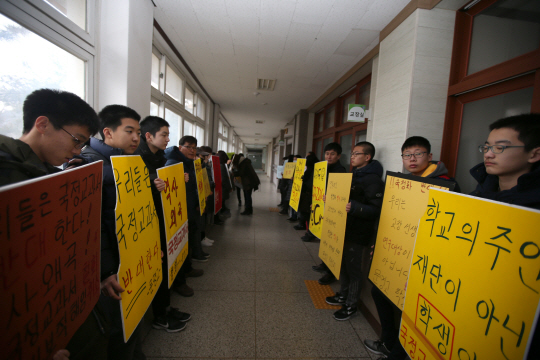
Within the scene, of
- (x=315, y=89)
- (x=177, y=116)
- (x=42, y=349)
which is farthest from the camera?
(x=315, y=89)

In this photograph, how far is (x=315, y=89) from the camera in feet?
18.9

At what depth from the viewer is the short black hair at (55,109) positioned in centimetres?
87

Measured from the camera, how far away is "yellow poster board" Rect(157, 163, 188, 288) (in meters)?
1.41

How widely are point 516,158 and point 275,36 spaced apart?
3.36m

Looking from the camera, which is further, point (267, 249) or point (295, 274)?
point (267, 249)

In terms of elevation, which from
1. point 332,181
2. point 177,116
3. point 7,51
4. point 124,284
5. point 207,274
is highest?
point 177,116

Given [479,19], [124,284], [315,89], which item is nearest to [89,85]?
[124,284]

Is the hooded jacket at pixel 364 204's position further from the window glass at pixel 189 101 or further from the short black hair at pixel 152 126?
the window glass at pixel 189 101

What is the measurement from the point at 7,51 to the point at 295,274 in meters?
3.07

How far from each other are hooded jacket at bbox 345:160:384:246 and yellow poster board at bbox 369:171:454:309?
18 cm

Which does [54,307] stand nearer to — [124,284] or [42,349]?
[42,349]

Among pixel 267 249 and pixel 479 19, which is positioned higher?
pixel 479 19

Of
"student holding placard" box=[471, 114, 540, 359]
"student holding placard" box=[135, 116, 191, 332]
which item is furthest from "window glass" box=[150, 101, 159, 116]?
"student holding placard" box=[471, 114, 540, 359]

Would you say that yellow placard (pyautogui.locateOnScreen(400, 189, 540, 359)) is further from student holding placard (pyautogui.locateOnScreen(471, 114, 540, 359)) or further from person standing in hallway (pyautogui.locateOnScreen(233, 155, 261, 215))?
person standing in hallway (pyautogui.locateOnScreen(233, 155, 261, 215))
